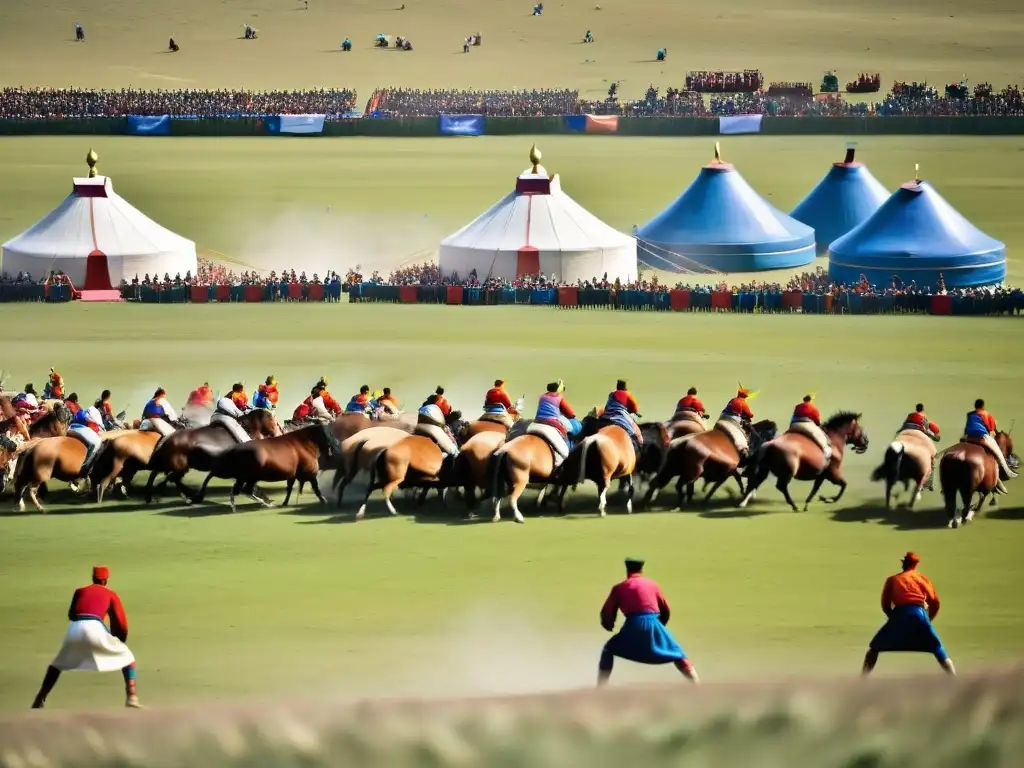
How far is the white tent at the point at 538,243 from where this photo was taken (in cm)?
3822

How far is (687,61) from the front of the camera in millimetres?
93625

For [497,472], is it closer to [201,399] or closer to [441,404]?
[441,404]

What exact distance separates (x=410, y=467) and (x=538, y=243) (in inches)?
775

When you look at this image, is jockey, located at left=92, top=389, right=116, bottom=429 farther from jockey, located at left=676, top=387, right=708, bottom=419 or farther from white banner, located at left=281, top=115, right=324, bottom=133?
white banner, located at left=281, top=115, right=324, bottom=133

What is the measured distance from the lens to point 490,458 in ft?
62.3

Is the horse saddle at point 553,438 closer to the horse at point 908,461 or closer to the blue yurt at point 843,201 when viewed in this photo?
the horse at point 908,461

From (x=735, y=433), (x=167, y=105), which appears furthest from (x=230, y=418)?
(x=167, y=105)

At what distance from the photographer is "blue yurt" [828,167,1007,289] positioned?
37281 millimetres

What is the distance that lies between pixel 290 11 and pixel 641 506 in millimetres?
91137

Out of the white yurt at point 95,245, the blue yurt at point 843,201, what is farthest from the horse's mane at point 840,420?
the blue yurt at point 843,201

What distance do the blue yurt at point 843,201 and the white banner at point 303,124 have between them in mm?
32432

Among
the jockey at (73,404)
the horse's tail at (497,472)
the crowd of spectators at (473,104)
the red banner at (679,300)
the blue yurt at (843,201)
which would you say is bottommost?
the horse's tail at (497,472)

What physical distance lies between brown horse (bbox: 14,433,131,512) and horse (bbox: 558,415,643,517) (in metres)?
5.75

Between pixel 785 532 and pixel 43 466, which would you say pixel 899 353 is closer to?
pixel 785 532
